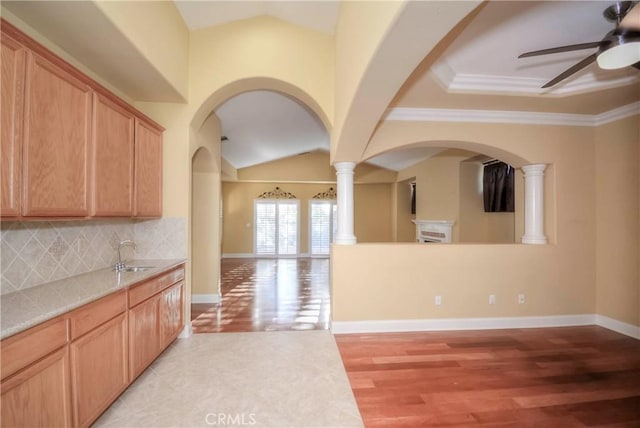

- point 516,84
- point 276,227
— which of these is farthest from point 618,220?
point 276,227

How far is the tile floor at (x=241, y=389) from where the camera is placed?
6.34 feet

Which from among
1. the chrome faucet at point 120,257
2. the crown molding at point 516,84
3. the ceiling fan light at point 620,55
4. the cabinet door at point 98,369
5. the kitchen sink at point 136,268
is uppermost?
the crown molding at point 516,84

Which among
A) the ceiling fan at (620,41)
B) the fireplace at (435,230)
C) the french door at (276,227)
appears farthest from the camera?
the french door at (276,227)

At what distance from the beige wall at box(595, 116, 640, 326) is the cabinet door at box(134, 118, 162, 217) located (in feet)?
17.6

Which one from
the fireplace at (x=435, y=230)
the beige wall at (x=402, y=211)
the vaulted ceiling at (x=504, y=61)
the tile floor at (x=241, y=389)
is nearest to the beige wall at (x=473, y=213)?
the fireplace at (x=435, y=230)

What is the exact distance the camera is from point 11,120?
56.0 inches

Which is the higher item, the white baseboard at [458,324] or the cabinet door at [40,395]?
the cabinet door at [40,395]

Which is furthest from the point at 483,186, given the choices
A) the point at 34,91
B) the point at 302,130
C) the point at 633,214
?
the point at 34,91

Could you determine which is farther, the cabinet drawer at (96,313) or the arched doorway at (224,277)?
the arched doorway at (224,277)

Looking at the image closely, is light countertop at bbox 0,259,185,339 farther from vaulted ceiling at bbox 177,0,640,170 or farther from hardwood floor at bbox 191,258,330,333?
vaulted ceiling at bbox 177,0,640,170

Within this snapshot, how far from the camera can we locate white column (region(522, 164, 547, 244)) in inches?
141

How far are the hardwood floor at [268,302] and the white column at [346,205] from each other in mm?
1169

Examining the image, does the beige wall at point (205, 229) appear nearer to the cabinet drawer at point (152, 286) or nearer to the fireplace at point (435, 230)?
the cabinet drawer at point (152, 286)

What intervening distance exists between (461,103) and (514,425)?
3.00 metres
